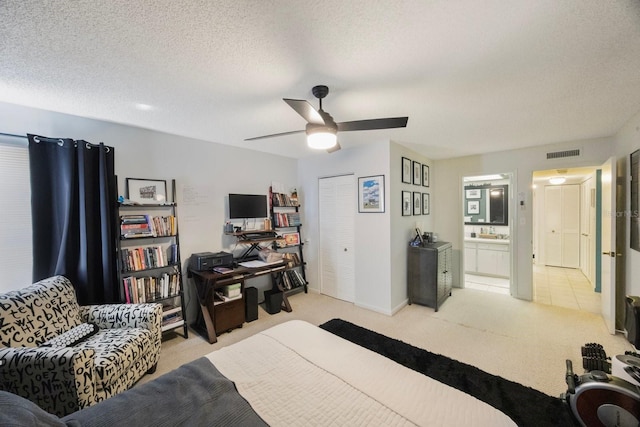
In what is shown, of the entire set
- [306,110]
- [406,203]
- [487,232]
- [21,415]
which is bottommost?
[21,415]

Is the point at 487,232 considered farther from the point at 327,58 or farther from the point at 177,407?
the point at 177,407

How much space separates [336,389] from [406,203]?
A: 3.05 metres

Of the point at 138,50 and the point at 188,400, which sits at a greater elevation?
the point at 138,50

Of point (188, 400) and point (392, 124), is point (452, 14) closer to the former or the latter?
point (392, 124)

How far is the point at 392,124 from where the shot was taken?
1827 millimetres

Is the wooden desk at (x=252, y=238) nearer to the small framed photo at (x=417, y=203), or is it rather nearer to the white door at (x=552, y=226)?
the small framed photo at (x=417, y=203)

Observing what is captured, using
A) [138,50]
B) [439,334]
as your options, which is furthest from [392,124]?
[439,334]

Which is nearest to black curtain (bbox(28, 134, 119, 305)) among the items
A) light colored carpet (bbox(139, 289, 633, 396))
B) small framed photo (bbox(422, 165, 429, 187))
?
light colored carpet (bbox(139, 289, 633, 396))

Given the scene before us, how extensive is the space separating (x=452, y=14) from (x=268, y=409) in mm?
2032

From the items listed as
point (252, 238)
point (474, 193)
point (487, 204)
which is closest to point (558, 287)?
point (487, 204)

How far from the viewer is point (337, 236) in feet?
13.5

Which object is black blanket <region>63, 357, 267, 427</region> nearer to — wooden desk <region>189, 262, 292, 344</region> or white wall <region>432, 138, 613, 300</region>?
wooden desk <region>189, 262, 292, 344</region>

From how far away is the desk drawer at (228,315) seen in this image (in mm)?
2937

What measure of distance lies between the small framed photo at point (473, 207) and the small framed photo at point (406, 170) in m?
2.75
